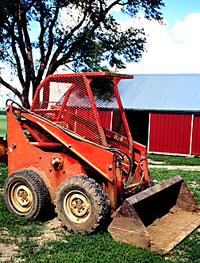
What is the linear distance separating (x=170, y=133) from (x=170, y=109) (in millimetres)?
→ 1271

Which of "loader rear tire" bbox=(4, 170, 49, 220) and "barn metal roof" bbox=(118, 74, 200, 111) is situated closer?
"loader rear tire" bbox=(4, 170, 49, 220)

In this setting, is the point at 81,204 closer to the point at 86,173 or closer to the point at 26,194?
the point at 86,173

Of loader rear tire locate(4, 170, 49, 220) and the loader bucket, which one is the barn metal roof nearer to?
the loader bucket

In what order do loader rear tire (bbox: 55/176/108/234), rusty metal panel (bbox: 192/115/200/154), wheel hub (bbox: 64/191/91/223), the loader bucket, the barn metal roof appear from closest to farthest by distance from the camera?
the loader bucket < loader rear tire (bbox: 55/176/108/234) < wheel hub (bbox: 64/191/91/223) < rusty metal panel (bbox: 192/115/200/154) < the barn metal roof


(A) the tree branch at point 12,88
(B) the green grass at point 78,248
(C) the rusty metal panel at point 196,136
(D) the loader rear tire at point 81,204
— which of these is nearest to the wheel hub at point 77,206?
(D) the loader rear tire at point 81,204

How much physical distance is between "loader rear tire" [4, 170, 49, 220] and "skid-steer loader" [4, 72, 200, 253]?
16mm

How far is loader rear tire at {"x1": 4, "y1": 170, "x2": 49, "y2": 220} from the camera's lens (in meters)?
6.14

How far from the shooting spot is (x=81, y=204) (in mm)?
5746

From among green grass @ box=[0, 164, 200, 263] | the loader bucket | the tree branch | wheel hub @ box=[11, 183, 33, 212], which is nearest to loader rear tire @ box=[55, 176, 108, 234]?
green grass @ box=[0, 164, 200, 263]

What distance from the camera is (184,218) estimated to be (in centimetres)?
654

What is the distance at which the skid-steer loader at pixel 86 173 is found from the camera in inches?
220

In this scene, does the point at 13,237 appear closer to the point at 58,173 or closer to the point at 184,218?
the point at 58,173

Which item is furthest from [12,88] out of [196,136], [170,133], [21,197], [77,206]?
[77,206]

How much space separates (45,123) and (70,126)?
0.43 meters
